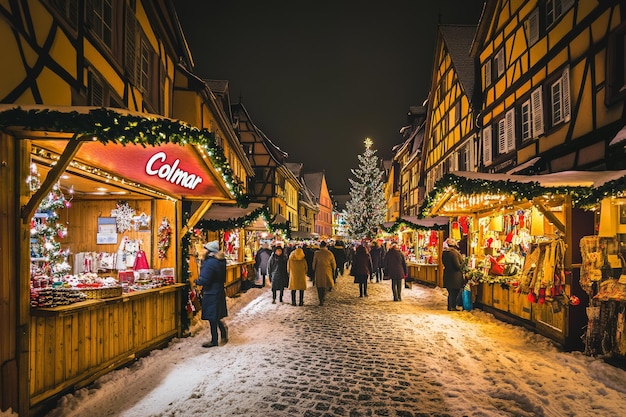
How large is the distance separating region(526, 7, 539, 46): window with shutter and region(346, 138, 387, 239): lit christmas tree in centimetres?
3554

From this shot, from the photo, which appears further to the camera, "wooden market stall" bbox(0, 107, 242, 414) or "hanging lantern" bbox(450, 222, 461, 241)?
"hanging lantern" bbox(450, 222, 461, 241)

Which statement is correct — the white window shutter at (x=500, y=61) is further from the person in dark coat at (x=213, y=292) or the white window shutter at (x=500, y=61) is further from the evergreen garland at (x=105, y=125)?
the evergreen garland at (x=105, y=125)

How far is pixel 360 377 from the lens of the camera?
21.8ft

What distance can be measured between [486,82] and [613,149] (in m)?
8.18

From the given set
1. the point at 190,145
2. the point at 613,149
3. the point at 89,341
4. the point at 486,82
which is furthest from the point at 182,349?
the point at 486,82

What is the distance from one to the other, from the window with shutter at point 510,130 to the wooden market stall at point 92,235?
30.7ft

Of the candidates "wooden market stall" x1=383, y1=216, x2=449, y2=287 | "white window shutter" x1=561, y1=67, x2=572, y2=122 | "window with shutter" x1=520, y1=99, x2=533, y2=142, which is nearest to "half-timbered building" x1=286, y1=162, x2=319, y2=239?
"wooden market stall" x1=383, y1=216, x2=449, y2=287

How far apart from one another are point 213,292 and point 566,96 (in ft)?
30.7

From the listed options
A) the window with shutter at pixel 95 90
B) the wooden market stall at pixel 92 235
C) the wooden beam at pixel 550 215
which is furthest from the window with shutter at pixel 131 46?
the wooden beam at pixel 550 215

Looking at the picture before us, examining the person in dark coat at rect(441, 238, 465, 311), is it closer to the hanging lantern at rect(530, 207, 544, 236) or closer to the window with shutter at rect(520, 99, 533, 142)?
the hanging lantern at rect(530, 207, 544, 236)

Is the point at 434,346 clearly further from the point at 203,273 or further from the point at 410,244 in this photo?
the point at 410,244

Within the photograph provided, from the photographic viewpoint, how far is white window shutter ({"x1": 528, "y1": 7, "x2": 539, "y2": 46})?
41.7ft

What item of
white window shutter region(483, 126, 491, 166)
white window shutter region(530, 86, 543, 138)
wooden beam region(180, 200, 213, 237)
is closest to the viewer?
wooden beam region(180, 200, 213, 237)

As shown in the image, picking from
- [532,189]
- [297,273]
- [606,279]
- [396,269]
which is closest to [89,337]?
[532,189]
